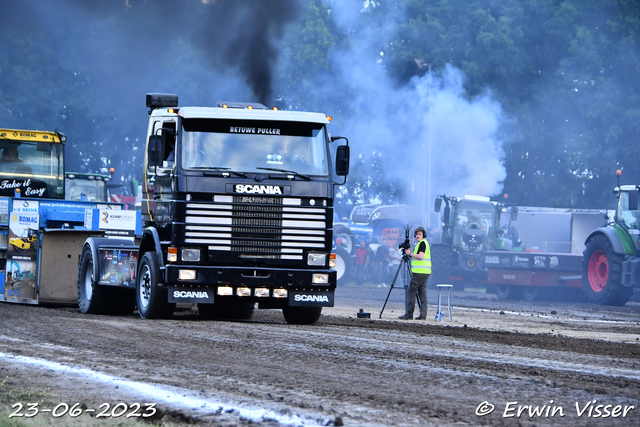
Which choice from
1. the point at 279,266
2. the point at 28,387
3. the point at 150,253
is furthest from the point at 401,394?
the point at 150,253

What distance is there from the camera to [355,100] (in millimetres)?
45062

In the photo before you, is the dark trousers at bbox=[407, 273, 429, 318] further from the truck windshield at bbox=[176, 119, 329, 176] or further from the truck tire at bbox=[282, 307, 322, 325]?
the truck windshield at bbox=[176, 119, 329, 176]

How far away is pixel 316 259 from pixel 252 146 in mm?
1780

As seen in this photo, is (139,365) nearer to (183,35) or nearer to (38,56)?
(183,35)

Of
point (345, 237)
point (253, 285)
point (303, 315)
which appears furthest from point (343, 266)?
point (253, 285)

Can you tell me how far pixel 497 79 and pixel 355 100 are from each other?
6936 mm

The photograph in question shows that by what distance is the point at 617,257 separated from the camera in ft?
78.7

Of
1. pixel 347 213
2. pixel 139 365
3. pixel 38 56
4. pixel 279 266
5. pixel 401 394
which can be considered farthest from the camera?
pixel 347 213

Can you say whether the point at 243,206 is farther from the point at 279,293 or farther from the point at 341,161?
the point at 341,161

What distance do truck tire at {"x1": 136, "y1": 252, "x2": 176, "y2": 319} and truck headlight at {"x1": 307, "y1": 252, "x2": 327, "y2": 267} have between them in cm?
207

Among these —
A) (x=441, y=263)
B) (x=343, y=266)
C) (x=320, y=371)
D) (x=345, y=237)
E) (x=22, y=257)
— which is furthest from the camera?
(x=345, y=237)

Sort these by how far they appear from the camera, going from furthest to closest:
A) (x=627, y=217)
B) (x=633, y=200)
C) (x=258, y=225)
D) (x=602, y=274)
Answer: (x=602, y=274), (x=627, y=217), (x=633, y=200), (x=258, y=225)

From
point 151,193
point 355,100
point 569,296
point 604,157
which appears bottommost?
point 569,296

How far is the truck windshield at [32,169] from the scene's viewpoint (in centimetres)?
1998
